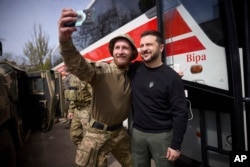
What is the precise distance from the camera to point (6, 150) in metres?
2.97

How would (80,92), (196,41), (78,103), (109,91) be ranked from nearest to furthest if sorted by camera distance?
(109,91) → (196,41) → (80,92) → (78,103)

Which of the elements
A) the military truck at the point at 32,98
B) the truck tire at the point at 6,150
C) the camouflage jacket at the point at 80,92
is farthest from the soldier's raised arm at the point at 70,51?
the military truck at the point at 32,98

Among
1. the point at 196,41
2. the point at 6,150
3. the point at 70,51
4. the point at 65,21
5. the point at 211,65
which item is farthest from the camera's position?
the point at 6,150

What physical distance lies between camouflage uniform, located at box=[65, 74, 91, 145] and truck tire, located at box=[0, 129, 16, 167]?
39.5 inches

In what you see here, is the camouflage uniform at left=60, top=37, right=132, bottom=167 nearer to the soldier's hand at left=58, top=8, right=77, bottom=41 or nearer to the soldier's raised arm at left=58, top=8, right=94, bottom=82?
the soldier's raised arm at left=58, top=8, right=94, bottom=82

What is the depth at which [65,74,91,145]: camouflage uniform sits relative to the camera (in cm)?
368

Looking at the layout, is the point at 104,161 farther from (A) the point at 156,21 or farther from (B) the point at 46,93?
(B) the point at 46,93

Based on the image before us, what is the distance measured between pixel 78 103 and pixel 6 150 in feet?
3.91

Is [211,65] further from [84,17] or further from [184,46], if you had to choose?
[84,17]

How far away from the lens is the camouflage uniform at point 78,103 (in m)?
3.68

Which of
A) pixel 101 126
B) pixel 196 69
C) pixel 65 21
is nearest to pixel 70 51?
pixel 65 21

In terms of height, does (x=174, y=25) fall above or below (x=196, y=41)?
above

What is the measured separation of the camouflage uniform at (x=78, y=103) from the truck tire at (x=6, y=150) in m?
1.00

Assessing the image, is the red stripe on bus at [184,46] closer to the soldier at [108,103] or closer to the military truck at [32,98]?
the soldier at [108,103]
